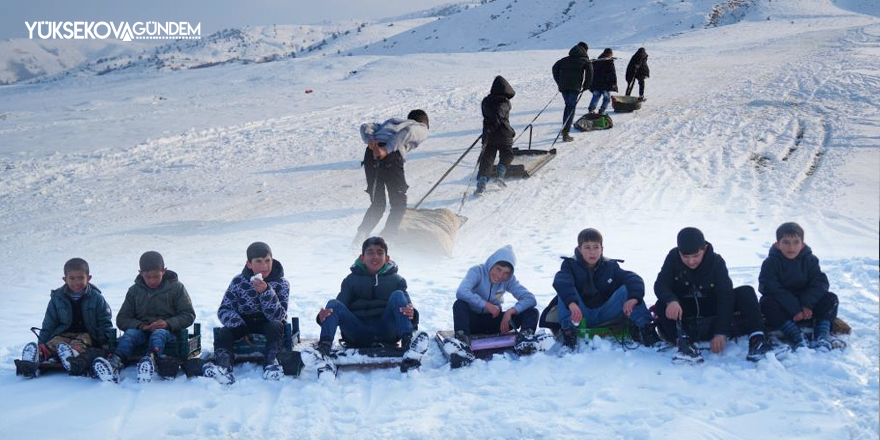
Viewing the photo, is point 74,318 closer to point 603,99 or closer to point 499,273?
point 499,273

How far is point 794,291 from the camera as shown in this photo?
19.0 ft

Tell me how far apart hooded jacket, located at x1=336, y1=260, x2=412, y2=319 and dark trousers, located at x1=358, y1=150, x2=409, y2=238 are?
303 centimetres

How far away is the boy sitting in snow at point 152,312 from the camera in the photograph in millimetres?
5688

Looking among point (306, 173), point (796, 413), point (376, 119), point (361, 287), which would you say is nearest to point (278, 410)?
point (361, 287)

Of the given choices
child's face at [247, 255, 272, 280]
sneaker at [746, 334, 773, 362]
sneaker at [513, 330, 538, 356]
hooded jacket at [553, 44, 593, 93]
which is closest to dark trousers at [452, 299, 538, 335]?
sneaker at [513, 330, 538, 356]

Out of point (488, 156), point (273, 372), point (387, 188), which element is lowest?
point (273, 372)

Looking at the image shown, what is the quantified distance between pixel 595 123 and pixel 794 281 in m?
10.5

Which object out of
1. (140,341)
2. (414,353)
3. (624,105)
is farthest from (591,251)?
(624,105)

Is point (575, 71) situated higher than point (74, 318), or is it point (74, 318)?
point (575, 71)

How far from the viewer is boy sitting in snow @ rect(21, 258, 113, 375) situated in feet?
18.8

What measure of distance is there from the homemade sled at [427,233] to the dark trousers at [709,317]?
11.8 feet

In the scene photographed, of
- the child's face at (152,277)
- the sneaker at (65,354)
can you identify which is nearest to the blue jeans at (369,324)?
the child's face at (152,277)

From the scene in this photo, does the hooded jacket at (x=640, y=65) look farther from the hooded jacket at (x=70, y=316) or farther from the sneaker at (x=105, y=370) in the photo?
the sneaker at (x=105, y=370)

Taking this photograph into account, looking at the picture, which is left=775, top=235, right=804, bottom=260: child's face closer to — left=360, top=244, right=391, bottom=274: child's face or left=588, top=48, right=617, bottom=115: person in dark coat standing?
left=360, top=244, right=391, bottom=274: child's face
